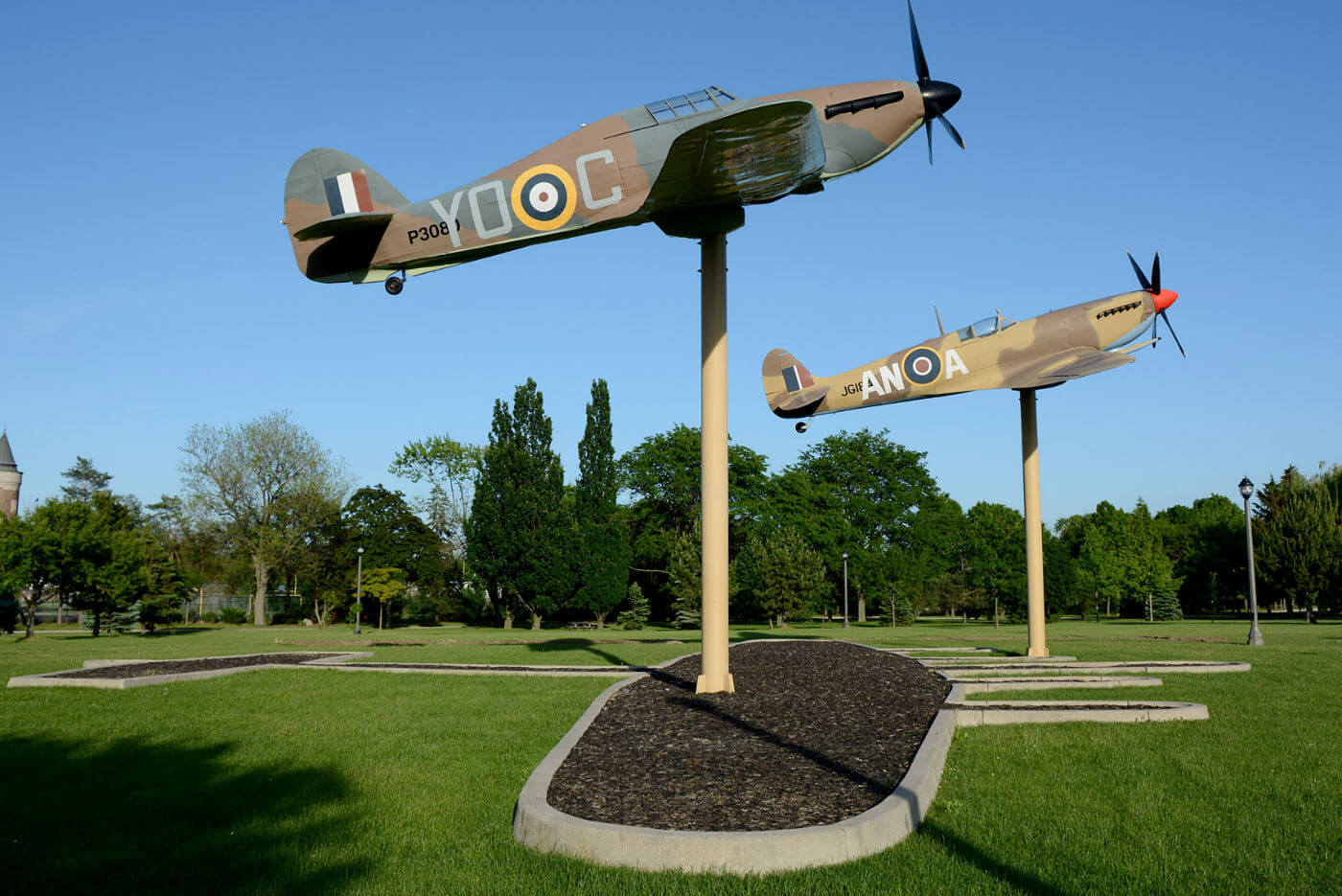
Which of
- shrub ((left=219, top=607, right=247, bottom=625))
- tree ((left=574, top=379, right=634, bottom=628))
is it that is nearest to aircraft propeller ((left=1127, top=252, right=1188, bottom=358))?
tree ((left=574, top=379, right=634, bottom=628))

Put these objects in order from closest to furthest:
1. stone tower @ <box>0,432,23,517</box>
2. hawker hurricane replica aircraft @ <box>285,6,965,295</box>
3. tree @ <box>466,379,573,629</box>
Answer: hawker hurricane replica aircraft @ <box>285,6,965,295</box> < tree @ <box>466,379,573,629</box> < stone tower @ <box>0,432,23,517</box>

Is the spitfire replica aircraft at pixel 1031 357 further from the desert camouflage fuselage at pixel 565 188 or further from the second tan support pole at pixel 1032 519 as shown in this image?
the desert camouflage fuselage at pixel 565 188

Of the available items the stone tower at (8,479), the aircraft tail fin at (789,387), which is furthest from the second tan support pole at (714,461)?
the stone tower at (8,479)

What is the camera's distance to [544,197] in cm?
1101

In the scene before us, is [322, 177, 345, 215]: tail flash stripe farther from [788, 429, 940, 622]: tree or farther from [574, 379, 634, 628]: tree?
[788, 429, 940, 622]: tree

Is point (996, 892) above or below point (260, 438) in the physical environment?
below

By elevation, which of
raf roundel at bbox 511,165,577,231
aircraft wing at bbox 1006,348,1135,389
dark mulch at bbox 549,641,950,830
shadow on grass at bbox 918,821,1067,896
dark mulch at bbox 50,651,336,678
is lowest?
dark mulch at bbox 50,651,336,678

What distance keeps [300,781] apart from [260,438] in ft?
187

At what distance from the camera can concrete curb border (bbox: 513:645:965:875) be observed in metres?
5.76

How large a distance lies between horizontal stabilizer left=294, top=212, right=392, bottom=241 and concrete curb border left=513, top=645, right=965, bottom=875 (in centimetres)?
736

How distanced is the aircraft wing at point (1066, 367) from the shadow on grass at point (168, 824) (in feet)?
53.5

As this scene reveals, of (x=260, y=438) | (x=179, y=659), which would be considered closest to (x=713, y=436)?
(x=179, y=659)

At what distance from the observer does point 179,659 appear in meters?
20.1

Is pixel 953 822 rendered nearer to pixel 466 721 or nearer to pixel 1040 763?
pixel 1040 763
